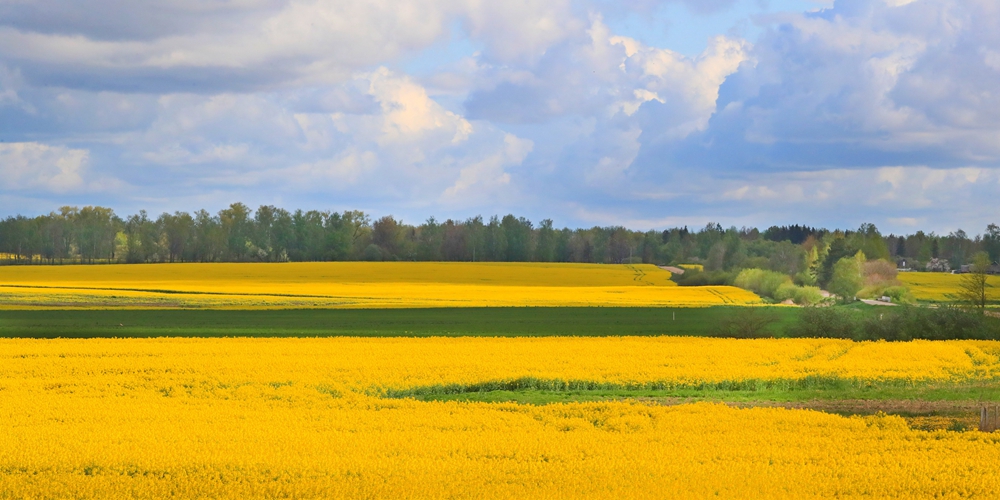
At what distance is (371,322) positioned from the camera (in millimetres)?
49594

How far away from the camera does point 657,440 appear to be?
19.2 metres

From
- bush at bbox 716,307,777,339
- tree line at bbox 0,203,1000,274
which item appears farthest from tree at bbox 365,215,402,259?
bush at bbox 716,307,777,339

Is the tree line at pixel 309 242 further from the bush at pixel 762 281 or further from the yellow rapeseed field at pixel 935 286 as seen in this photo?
the bush at pixel 762 281

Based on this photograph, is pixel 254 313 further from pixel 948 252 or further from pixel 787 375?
pixel 948 252

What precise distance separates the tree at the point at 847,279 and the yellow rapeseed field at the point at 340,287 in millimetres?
10070

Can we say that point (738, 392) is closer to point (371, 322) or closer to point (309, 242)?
point (371, 322)

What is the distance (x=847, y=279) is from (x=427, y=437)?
75.1 m

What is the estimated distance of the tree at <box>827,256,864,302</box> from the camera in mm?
84250

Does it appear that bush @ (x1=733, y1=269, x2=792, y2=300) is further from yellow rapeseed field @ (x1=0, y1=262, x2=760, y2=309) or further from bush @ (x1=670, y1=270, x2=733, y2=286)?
yellow rapeseed field @ (x1=0, y1=262, x2=760, y2=309)

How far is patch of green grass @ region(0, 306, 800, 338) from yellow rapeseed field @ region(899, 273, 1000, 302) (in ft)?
122

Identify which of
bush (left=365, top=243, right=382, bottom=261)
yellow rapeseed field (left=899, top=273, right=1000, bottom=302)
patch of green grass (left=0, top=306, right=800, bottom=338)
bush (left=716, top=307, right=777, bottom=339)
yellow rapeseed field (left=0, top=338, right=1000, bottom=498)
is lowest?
yellow rapeseed field (left=0, top=338, right=1000, bottom=498)

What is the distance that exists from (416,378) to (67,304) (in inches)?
1707

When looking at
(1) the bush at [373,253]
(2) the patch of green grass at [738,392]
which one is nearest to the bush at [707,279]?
(1) the bush at [373,253]

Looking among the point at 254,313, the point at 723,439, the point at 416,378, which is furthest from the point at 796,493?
the point at 254,313
